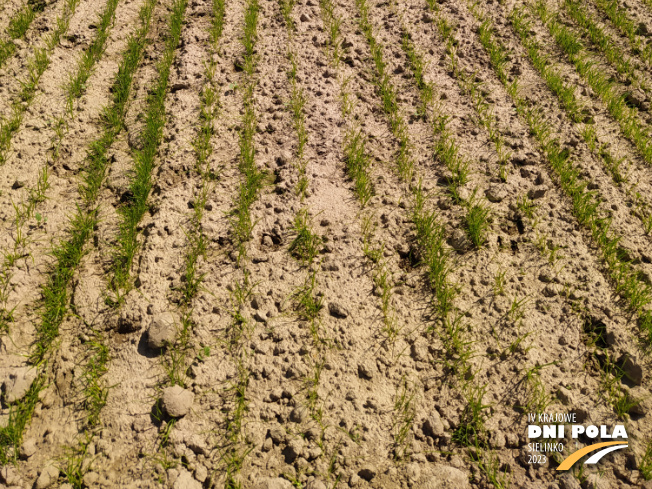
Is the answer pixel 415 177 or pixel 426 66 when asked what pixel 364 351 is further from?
pixel 426 66

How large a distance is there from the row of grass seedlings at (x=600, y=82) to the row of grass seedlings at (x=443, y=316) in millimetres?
1436

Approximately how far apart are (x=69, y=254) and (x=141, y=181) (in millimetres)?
678

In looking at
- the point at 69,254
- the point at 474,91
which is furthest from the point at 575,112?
the point at 69,254

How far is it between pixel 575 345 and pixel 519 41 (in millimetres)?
3345

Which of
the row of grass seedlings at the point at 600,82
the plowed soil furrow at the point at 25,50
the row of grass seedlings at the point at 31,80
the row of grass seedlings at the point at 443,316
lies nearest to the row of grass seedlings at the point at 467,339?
the row of grass seedlings at the point at 443,316

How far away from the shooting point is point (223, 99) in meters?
3.91

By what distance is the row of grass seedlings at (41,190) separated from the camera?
272 cm

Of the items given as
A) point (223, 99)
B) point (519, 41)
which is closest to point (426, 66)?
point (519, 41)

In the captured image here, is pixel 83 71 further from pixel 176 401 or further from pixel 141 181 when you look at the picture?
pixel 176 401

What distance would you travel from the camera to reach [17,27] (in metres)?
4.38

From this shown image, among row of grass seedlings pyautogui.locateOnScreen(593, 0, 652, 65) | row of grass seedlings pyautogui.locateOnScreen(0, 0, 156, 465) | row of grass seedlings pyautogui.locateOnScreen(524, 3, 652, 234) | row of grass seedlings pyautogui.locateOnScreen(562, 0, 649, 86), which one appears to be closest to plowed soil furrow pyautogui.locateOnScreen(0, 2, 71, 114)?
row of grass seedlings pyautogui.locateOnScreen(0, 0, 156, 465)

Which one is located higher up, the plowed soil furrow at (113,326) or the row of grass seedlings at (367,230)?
the row of grass seedlings at (367,230)

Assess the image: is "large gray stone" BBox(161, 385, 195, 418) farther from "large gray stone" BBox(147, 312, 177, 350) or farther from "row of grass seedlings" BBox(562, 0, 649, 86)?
"row of grass seedlings" BBox(562, 0, 649, 86)

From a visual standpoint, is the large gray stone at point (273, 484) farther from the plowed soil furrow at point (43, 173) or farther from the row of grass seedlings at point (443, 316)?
the plowed soil furrow at point (43, 173)
